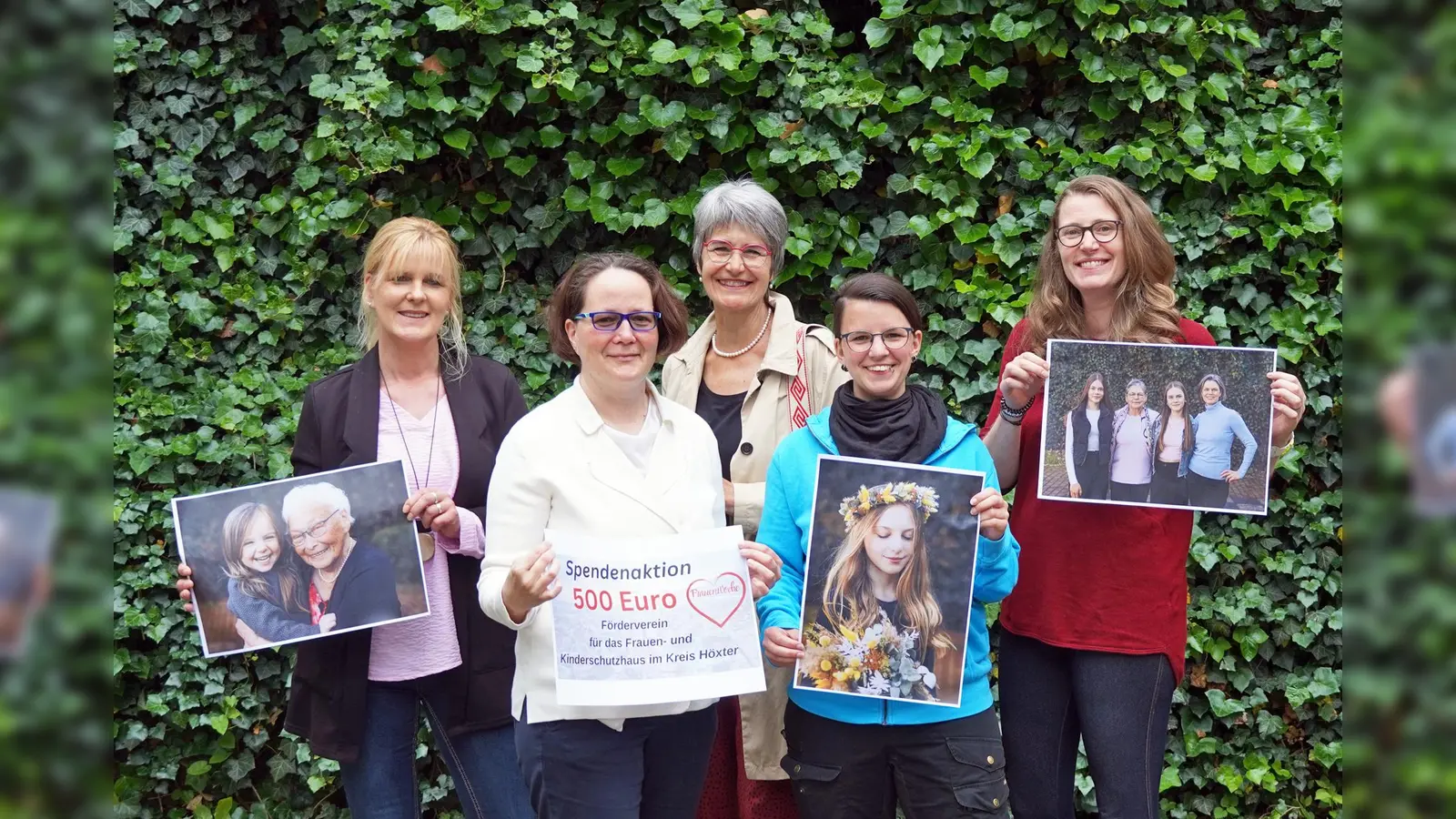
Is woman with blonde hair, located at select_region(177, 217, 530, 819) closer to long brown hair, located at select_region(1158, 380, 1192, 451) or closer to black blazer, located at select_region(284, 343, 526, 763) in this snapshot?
black blazer, located at select_region(284, 343, 526, 763)

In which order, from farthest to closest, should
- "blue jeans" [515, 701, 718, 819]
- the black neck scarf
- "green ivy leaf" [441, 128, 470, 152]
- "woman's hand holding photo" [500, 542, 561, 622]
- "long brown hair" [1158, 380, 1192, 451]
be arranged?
1. "green ivy leaf" [441, 128, 470, 152]
2. "long brown hair" [1158, 380, 1192, 451]
3. the black neck scarf
4. "blue jeans" [515, 701, 718, 819]
5. "woman's hand holding photo" [500, 542, 561, 622]

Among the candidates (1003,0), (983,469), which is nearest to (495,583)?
(983,469)

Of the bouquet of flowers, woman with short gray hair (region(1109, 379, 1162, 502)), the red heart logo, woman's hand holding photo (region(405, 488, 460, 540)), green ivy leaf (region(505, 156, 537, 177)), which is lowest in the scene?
the bouquet of flowers

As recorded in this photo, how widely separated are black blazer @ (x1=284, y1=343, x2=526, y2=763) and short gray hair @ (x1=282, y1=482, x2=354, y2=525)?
0.14 m

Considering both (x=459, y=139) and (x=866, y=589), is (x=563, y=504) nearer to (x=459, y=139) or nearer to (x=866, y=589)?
(x=866, y=589)

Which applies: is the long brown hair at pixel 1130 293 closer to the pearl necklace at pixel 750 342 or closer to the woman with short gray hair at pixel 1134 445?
the woman with short gray hair at pixel 1134 445

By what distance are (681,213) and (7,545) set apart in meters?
4.18

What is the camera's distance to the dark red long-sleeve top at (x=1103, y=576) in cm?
314

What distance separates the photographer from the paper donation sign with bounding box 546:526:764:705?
2729mm

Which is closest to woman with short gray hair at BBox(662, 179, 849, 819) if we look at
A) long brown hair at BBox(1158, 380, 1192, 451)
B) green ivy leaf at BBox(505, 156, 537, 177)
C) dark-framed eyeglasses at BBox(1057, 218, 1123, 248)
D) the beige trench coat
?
the beige trench coat

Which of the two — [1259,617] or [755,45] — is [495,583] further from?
[1259,617]

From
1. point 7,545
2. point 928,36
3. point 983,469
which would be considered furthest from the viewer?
point 928,36

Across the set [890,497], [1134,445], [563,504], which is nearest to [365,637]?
[563,504]

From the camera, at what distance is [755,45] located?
16.0 ft
